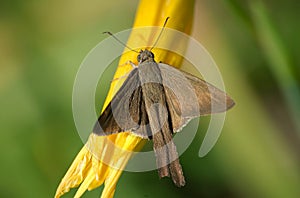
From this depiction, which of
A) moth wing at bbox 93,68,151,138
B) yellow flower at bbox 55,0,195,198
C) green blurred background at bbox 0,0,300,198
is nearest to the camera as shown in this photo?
moth wing at bbox 93,68,151,138

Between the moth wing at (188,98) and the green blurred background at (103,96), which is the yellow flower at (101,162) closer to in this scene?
the moth wing at (188,98)

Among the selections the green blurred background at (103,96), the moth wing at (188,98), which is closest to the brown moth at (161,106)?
the moth wing at (188,98)

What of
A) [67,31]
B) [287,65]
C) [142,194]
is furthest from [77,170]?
[67,31]

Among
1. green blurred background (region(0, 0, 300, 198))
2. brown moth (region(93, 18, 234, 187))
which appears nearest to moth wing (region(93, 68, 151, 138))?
brown moth (region(93, 18, 234, 187))

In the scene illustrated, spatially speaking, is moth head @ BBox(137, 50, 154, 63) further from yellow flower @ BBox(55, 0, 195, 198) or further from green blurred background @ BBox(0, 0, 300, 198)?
green blurred background @ BBox(0, 0, 300, 198)

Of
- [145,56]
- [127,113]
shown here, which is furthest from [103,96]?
[127,113]

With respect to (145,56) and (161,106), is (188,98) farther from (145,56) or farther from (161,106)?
(145,56)
